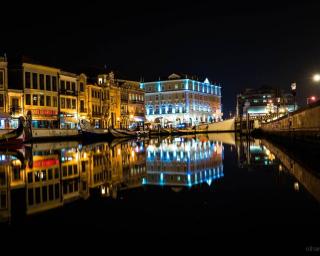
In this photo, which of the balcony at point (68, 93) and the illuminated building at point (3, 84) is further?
the balcony at point (68, 93)

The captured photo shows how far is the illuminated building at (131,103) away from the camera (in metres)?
81.1

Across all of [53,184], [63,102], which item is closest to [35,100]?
[63,102]

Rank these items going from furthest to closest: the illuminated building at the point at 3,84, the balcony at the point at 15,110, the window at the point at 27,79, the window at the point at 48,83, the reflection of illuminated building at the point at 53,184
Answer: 1. the window at the point at 48,83
2. the window at the point at 27,79
3. the balcony at the point at 15,110
4. the illuminated building at the point at 3,84
5. the reflection of illuminated building at the point at 53,184

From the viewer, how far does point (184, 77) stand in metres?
116

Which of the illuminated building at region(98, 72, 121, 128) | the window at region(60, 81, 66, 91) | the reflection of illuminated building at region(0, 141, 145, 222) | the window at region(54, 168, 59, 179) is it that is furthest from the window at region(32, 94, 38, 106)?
the window at region(54, 168, 59, 179)

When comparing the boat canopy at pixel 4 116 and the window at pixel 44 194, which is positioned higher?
the boat canopy at pixel 4 116

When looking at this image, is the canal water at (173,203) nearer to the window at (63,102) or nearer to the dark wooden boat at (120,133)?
the dark wooden boat at (120,133)

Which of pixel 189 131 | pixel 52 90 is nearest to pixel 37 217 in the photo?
pixel 52 90

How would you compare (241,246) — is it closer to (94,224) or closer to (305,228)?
(305,228)

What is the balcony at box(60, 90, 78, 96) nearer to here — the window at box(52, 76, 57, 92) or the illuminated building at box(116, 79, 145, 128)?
the window at box(52, 76, 57, 92)

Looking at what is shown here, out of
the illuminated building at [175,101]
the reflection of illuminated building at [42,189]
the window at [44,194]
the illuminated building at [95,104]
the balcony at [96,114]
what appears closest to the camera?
the reflection of illuminated building at [42,189]

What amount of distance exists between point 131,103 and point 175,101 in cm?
3396

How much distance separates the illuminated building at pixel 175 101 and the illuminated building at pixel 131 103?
76.3ft

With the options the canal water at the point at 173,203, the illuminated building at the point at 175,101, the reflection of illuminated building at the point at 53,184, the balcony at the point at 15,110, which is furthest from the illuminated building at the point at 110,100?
the canal water at the point at 173,203
